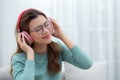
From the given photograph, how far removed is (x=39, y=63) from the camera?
1367mm

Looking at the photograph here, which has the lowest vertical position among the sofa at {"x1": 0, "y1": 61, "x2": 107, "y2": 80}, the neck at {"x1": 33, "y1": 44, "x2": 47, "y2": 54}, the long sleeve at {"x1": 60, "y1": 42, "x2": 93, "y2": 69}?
the sofa at {"x1": 0, "y1": 61, "x2": 107, "y2": 80}

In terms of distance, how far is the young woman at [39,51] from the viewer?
1.25 metres

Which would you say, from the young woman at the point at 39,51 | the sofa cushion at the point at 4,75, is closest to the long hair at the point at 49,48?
the young woman at the point at 39,51

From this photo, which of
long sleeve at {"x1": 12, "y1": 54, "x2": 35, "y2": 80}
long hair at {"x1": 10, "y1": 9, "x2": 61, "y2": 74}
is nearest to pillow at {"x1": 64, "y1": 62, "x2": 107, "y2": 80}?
long hair at {"x1": 10, "y1": 9, "x2": 61, "y2": 74}

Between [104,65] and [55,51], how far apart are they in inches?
34.3

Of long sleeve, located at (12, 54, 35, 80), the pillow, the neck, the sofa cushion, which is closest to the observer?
long sleeve, located at (12, 54, 35, 80)

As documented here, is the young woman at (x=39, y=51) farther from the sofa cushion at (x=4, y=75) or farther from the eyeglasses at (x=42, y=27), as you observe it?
the sofa cushion at (x=4, y=75)

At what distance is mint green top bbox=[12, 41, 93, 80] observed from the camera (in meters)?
1.24

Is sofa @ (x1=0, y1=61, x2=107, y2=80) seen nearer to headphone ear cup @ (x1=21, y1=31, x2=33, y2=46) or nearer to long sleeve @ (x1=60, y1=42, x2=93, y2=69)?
long sleeve @ (x1=60, y1=42, x2=93, y2=69)

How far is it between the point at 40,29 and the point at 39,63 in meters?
0.24

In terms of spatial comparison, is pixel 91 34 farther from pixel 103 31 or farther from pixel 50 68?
pixel 50 68

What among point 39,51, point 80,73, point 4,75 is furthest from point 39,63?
point 80,73

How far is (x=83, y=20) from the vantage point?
2.27 metres

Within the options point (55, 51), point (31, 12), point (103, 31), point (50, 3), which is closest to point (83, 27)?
point (103, 31)
